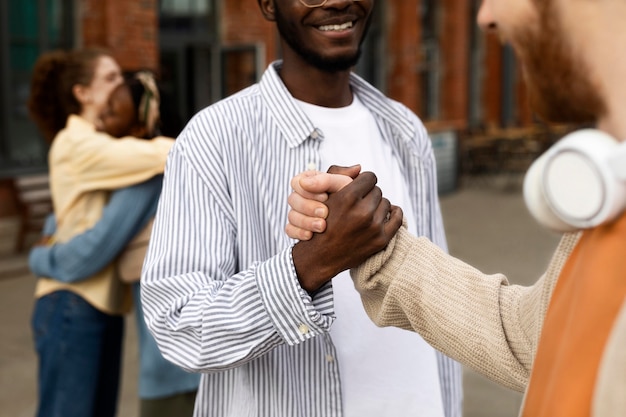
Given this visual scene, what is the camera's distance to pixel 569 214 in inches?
35.9

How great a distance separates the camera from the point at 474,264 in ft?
28.6

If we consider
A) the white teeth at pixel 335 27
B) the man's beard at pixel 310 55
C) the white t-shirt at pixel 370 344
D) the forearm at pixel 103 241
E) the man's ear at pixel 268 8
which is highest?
the man's ear at pixel 268 8

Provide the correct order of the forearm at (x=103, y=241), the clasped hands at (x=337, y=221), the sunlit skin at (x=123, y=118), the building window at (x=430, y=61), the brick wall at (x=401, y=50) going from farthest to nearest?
the building window at (x=430, y=61)
the brick wall at (x=401, y=50)
the sunlit skin at (x=123, y=118)
the forearm at (x=103, y=241)
the clasped hands at (x=337, y=221)

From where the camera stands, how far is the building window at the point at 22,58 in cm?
888

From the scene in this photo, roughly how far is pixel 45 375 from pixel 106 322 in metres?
0.31

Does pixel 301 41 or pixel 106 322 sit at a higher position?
pixel 301 41

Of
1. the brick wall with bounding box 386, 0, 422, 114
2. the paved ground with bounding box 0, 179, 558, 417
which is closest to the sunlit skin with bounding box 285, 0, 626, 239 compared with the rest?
the paved ground with bounding box 0, 179, 558, 417

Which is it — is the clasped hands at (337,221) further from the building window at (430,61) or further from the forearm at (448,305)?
the building window at (430,61)

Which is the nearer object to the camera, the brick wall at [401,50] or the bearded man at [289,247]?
the bearded man at [289,247]

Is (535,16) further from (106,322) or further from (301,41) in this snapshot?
(106,322)

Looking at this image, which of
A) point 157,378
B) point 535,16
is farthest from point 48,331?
point 535,16

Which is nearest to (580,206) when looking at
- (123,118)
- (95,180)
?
(95,180)

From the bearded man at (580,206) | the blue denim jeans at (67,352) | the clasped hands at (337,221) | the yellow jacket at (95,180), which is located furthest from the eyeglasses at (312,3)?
the blue denim jeans at (67,352)

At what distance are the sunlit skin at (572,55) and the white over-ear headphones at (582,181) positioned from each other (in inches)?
1.6
